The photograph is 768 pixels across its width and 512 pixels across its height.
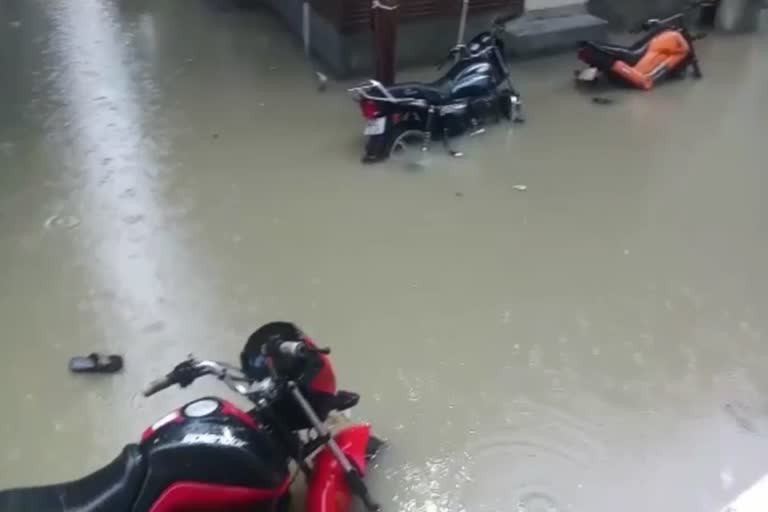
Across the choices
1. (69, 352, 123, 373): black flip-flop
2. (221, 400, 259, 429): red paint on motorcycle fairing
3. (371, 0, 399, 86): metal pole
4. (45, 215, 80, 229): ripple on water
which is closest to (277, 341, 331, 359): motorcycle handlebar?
(221, 400, 259, 429): red paint on motorcycle fairing

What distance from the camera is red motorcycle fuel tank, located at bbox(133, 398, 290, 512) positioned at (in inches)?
63.1

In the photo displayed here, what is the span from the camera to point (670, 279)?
270cm

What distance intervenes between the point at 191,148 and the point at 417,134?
92 cm

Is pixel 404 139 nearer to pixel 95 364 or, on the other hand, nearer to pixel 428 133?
pixel 428 133

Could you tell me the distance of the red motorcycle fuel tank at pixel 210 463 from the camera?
160cm

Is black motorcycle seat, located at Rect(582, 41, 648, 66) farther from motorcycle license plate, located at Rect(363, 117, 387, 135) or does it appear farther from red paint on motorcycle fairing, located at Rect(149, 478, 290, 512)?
→ red paint on motorcycle fairing, located at Rect(149, 478, 290, 512)

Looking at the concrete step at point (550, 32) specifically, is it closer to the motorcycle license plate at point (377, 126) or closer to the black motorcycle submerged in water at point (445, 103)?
the black motorcycle submerged in water at point (445, 103)

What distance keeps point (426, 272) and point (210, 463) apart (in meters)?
1.22

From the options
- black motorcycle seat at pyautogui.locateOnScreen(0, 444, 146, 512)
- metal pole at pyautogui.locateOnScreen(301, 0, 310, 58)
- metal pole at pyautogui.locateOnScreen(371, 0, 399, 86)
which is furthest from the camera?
metal pole at pyautogui.locateOnScreen(301, 0, 310, 58)

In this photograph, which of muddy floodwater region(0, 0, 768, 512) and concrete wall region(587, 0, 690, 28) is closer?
muddy floodwater region(0, 0, 768, 512)

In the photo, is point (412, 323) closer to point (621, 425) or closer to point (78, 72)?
point (621, 425)

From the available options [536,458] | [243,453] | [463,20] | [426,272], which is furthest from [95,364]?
[463,20]

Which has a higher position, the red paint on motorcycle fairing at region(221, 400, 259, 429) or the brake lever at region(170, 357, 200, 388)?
the brake lever at region(170, 357, 200, 388)

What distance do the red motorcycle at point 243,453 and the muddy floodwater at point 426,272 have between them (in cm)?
21
